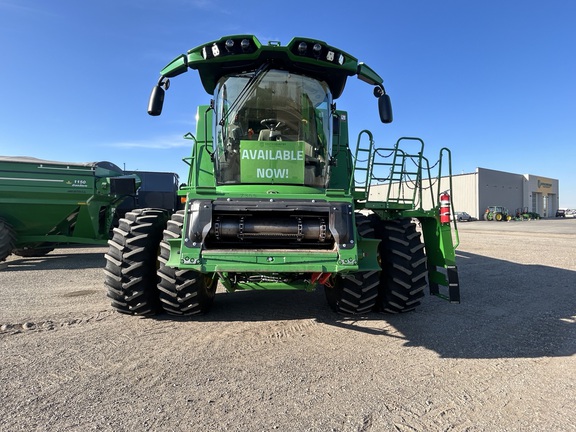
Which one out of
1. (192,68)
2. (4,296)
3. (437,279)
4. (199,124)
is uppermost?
(192,68)

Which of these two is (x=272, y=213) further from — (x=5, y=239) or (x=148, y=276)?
(x=5, y=239)

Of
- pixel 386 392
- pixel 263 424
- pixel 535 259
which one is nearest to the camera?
pixel 263 424

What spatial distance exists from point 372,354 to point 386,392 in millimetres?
673

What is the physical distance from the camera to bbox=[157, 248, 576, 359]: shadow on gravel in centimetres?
359

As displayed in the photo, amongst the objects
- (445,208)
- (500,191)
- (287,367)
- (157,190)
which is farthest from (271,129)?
(500,191)

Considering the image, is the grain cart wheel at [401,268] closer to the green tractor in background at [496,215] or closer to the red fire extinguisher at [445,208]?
the red fire extinguisher at [445,208]

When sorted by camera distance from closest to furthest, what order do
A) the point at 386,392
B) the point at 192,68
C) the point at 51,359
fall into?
the point at 386,392
the point at 51,359
the point at 192,68

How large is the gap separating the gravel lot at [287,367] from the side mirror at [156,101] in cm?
252

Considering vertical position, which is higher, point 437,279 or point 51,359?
point 437,279

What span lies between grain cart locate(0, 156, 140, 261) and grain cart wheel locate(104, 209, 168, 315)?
18.6ft

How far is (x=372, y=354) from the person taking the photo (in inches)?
132

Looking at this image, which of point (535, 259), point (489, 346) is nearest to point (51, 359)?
point (489, 346)

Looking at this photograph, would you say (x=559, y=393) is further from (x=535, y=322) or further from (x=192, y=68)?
(x=192, y=68)

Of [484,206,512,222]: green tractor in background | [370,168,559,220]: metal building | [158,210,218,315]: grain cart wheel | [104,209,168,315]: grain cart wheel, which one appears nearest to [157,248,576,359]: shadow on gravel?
[158,210,218,315]: grain cart wheel
